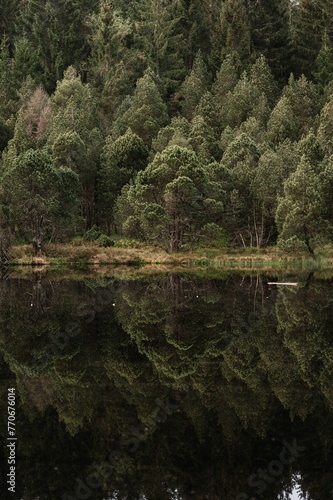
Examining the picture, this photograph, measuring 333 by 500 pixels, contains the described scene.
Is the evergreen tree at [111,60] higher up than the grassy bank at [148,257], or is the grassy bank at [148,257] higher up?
the evergreen tree at [111,60]

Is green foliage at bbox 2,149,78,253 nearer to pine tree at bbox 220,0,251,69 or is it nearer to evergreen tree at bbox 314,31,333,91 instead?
pine tree at bbox 220,0,251,69

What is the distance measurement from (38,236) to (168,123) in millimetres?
28365

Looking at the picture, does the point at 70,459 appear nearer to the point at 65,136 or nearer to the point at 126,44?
the point at 65,136

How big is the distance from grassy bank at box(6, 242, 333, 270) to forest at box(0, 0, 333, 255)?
1191 mm

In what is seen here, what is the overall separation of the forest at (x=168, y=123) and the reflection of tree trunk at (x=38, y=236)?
0.10 meters

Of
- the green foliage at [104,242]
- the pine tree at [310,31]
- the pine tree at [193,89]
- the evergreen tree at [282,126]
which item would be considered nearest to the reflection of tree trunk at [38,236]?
the green foliage at [104,242]

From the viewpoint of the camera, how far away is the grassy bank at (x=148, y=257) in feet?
189

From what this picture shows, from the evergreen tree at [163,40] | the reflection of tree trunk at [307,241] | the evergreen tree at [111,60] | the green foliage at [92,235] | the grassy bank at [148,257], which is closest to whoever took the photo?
the grassy bank at [148,257]

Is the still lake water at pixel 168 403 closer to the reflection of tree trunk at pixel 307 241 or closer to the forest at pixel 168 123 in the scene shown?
the reflection of tree trunk at pixel 307 241

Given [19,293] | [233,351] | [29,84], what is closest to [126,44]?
[29,84]

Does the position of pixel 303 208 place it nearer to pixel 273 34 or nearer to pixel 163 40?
pixel 273 34

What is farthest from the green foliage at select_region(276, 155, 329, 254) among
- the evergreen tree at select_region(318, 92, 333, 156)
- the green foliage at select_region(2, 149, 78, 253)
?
the green foliage at select_region(2, 149, 78, 253)

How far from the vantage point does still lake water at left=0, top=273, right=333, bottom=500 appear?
1161 cm

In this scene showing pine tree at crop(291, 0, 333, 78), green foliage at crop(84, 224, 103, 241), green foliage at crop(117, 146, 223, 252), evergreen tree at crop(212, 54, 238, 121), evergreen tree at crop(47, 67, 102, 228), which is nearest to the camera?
green foliage at crop(117, 146, 223, 252)
